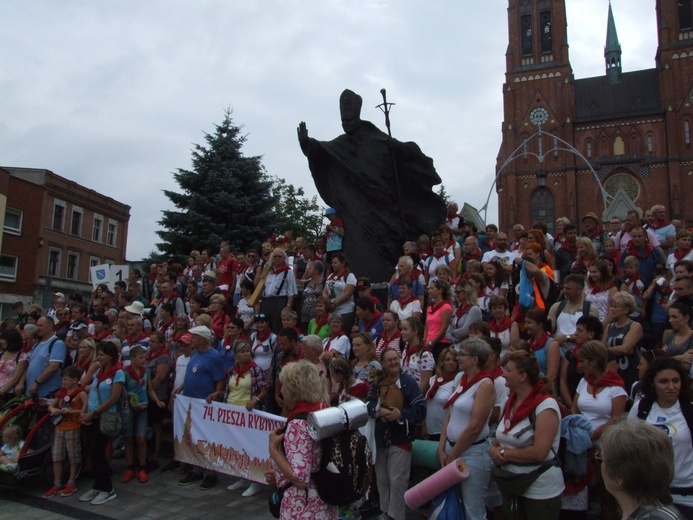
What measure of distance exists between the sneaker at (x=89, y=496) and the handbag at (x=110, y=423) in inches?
24.7

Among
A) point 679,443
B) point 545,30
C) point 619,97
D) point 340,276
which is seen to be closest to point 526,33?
point 545,30

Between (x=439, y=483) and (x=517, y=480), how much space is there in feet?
1.77

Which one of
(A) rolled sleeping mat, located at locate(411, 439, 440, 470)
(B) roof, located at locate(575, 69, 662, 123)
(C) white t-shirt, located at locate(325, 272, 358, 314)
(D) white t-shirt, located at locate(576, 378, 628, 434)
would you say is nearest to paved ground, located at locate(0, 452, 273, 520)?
(A) rolled sleeping mat, located at locate(411, 439, 440, 470)

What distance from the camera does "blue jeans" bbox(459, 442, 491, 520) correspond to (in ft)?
14.2

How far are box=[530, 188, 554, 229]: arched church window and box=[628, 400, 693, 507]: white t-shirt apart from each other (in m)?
65.0

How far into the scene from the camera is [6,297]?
35.0 m

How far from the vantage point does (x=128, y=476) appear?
7348 millimetres

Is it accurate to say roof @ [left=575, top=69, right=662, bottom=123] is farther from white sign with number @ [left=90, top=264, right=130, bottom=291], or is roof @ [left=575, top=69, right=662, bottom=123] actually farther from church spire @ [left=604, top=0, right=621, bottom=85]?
white sign with number @ [left=90, top=264, right=130, bottom=291]

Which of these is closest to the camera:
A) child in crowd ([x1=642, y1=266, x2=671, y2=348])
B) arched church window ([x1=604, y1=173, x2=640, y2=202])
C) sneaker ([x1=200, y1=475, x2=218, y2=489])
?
child in crowd ([x1=642, y1=266, x2=671, y2=348])

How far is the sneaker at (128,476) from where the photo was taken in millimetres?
7309

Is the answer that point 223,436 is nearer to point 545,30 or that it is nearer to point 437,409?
point 437,409

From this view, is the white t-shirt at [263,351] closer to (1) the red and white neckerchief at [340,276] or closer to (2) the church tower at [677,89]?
(1) the red and white neckerchief at [340,276]

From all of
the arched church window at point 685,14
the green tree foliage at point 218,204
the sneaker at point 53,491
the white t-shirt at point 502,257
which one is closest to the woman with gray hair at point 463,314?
the white t-shirt at point 502,257

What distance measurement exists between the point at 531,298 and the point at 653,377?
361 centimetres
